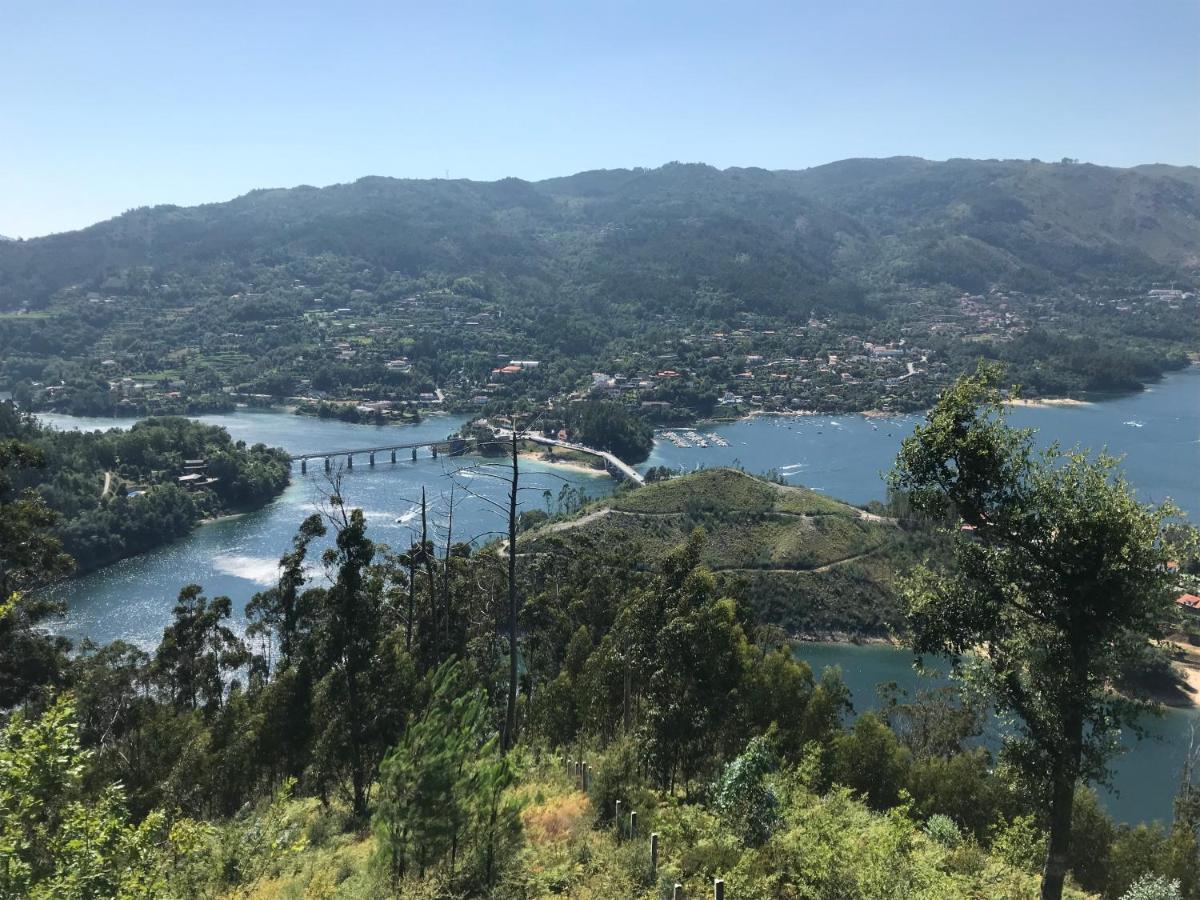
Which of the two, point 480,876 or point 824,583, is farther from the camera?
point 824,583

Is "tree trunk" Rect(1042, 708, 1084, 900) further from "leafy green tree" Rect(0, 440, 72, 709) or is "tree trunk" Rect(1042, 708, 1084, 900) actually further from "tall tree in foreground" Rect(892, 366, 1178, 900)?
"leafy green tree" Rect(0, 440, 72, 709)

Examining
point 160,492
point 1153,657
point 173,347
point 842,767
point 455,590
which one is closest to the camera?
point 1153,657

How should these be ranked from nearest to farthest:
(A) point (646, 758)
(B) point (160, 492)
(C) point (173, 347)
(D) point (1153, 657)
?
(D) point (1153, 657), (A) point (646, 758), (B) point (160, 492), (C) point (173, 347)

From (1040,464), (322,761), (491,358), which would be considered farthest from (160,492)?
(491,358)

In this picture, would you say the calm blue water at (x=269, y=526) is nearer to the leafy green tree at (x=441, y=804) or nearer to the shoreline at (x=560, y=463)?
the shoreline at (x=560, y=463)

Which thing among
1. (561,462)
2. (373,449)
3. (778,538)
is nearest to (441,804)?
(778,538)

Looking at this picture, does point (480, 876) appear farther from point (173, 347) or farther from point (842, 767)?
point (173, 347)
